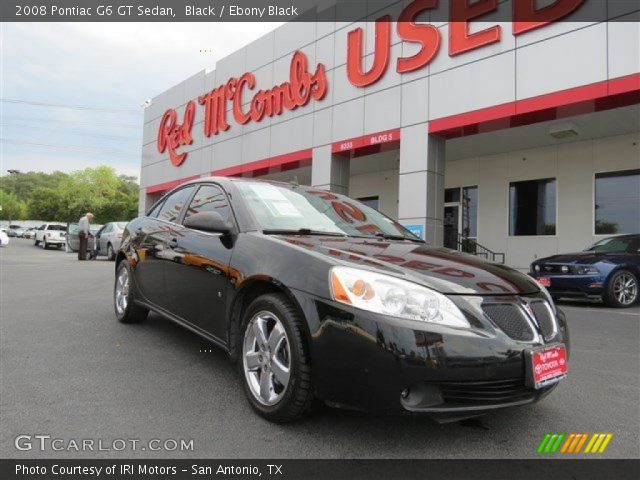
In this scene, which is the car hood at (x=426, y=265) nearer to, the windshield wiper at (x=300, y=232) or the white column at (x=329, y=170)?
the windshield wiper at (x=300, y=232)

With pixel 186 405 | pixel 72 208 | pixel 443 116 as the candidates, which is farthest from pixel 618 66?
pixel 72 208

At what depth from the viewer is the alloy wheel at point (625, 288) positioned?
7805mm

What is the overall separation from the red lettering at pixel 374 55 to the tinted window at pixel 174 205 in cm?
942

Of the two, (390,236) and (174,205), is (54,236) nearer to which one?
(174,205)

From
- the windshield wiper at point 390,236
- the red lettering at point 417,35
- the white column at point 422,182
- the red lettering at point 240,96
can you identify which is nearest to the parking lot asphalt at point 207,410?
the windshield wiper at point 390,236

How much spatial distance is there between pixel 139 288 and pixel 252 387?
2.28 metres

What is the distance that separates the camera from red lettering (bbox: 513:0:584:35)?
9.20 metres

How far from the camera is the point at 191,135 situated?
67.7ft

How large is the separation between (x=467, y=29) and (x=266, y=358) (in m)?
10.5

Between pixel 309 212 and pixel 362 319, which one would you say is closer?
pixel 362 319

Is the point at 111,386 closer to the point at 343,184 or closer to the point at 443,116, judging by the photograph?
the point at 443,116

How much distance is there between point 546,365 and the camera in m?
2.25

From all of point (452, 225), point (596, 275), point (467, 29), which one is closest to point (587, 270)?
point (596, 275)

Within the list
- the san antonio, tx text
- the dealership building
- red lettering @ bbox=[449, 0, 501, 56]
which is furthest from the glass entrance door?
the san antonio, tx text
